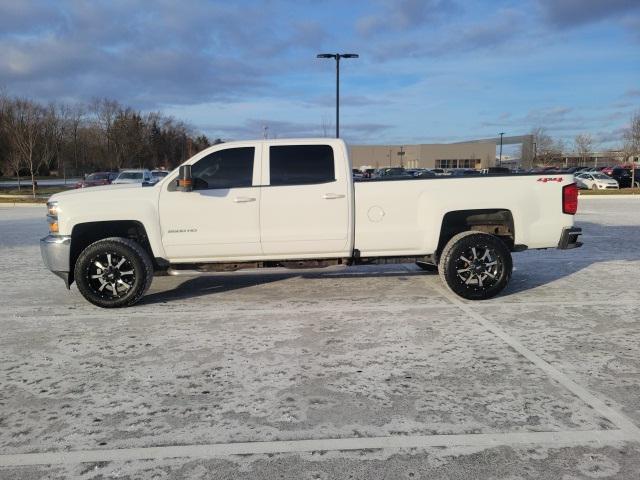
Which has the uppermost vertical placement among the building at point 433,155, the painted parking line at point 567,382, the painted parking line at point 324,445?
the building at point 433,155

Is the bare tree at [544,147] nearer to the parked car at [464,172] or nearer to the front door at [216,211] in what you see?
the parked car at [464,172]

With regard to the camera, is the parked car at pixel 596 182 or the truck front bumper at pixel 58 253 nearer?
the truck front bumper at pixel 58 253

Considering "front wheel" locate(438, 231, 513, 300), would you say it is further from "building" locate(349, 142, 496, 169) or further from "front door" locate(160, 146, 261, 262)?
"building" locate(349, 142, 496, 169)

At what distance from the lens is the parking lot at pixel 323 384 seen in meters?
3.08

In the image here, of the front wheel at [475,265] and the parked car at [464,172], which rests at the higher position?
the parked car at [464,172]

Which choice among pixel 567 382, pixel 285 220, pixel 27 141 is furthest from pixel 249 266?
pixel 27 141

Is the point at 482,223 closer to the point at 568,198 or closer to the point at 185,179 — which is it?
the point at 568,198

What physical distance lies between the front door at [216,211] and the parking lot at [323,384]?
0.72 meters

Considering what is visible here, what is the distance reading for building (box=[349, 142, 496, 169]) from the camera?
11488 centimetres

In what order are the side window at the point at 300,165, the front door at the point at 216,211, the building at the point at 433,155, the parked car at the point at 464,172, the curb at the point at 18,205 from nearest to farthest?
the front door at the point at 216,211 < the side window at the point at 300,165 < the parked car at the point at 464,172 < the curb at the point at 18,205 < the building at the point at 433,155

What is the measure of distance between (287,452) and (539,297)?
4774 millimetres

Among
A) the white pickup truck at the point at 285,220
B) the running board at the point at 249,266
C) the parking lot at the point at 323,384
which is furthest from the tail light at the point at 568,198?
the running board at the point at 249,266

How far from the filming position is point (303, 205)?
6438 mm

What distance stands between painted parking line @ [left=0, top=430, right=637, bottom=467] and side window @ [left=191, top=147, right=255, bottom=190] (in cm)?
380
